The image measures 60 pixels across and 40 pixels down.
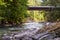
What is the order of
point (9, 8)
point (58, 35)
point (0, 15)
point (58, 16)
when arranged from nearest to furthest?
point (58, 35) < point (58, 16) < point (0, 15) < point (9, 8)

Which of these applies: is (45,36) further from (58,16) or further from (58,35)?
(58,16)

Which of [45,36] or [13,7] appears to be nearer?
[45,36]

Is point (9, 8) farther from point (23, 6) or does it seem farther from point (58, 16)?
point (58, 16)

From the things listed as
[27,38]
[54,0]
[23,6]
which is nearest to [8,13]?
[23,6]

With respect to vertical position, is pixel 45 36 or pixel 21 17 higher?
pixel 45 36

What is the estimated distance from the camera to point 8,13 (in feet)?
42.6

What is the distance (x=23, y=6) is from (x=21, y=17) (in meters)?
0.79

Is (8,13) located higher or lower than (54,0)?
lower

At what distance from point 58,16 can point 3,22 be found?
4.28m

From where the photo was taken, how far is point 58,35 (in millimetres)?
6340

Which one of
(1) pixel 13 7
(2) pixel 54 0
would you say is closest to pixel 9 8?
(1) pixel 13 7

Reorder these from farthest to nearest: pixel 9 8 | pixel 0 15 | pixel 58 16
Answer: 1. pixel 9 8
2. pixel 0 15
3. pixel 58 16

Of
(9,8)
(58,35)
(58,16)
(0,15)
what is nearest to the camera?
(58,35)

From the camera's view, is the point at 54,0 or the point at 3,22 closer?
the point at 54,0
